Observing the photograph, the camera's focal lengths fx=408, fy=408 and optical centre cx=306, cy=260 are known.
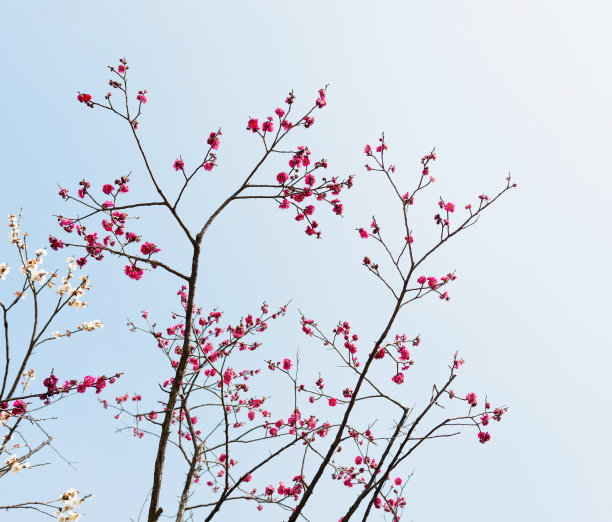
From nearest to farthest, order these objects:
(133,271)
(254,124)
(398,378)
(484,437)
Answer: (484,437), (133,271), (254,124), (398,378)

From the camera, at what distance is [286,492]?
285 inches

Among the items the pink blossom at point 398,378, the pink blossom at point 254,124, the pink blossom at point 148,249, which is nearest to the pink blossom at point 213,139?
the pink blossom at point 254,124

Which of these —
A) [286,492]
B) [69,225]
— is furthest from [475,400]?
[69,225]

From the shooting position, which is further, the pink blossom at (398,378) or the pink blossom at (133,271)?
the pink blossom at (398,378)

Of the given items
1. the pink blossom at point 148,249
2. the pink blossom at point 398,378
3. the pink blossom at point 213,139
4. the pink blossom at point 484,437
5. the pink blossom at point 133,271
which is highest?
the pink blossom at point 213,139

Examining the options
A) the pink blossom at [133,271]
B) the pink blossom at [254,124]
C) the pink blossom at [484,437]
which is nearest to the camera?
the pink blossom at [484,437]

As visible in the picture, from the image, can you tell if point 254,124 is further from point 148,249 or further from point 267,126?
point 148,249

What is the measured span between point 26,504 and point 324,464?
14.1 ft

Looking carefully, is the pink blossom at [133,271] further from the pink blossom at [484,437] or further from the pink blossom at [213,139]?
the pink blossom at [484,437]

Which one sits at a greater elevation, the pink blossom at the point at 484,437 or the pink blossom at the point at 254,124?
the pink blossom at the point at 254,124

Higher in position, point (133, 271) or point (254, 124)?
point (254, 124)

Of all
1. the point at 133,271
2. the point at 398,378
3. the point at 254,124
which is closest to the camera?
the point at 133,271

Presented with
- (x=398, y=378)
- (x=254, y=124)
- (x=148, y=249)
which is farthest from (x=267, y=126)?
(x=398, y=378)

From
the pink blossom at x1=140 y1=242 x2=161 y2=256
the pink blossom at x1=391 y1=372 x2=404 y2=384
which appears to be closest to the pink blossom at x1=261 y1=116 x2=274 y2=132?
the pink blossom at x1=140 y1=242 x2=161 y2=256
